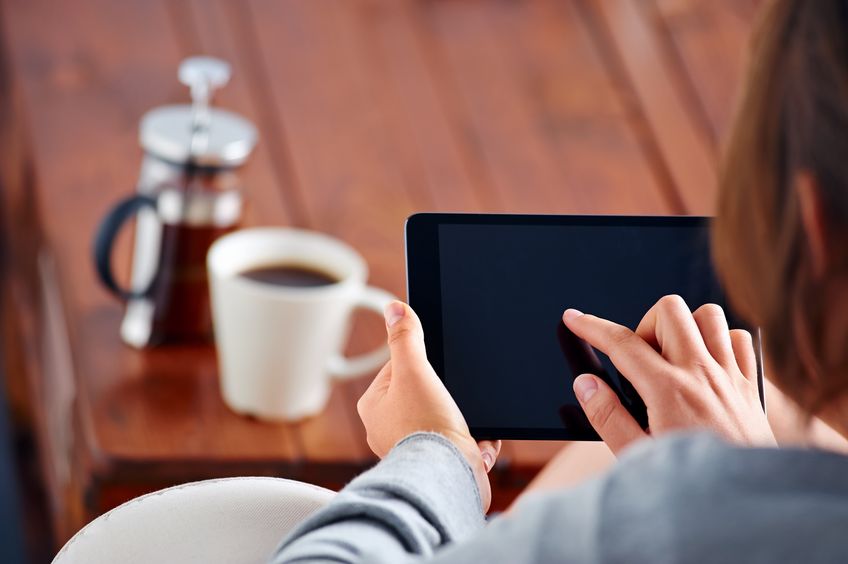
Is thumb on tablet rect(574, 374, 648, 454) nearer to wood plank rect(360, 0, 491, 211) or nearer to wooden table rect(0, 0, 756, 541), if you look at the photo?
wooden table rect(0, 0, 756, 541)

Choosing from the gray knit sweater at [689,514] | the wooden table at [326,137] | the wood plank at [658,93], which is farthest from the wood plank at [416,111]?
the gray knit sweater at [689,514]

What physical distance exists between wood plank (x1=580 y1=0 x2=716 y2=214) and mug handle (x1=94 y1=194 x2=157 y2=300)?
0.56 m

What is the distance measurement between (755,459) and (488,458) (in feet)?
0.79

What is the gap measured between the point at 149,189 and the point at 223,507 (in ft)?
1.68

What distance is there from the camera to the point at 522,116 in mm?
1381

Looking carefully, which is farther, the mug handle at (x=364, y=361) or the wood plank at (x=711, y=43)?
the wood plank at (x=711, y=43)

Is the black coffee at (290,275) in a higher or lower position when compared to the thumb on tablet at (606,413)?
lower

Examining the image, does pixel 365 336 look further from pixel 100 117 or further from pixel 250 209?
pixel 100 117

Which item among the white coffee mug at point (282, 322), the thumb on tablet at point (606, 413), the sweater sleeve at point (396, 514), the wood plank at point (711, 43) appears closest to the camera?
the sweater sleeve at point (396, 514)

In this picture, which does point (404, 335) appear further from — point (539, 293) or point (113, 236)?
point (113, 236)

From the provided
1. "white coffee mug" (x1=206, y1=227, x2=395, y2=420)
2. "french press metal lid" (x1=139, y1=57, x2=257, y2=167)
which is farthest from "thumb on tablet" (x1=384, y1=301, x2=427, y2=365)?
"french press metal lid" (x1=139, y1=57, x2=257, y2=167)

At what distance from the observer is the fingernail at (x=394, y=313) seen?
625 millimetres

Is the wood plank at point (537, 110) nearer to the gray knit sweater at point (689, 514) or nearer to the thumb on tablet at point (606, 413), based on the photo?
the thumb on tablet at point (606, 413)

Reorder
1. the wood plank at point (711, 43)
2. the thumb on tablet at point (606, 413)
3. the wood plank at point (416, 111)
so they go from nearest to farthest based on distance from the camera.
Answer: the thumb on tablet at point (606, 413), the wood plank at point (416, 111), the wood plank at point (711, 43)
